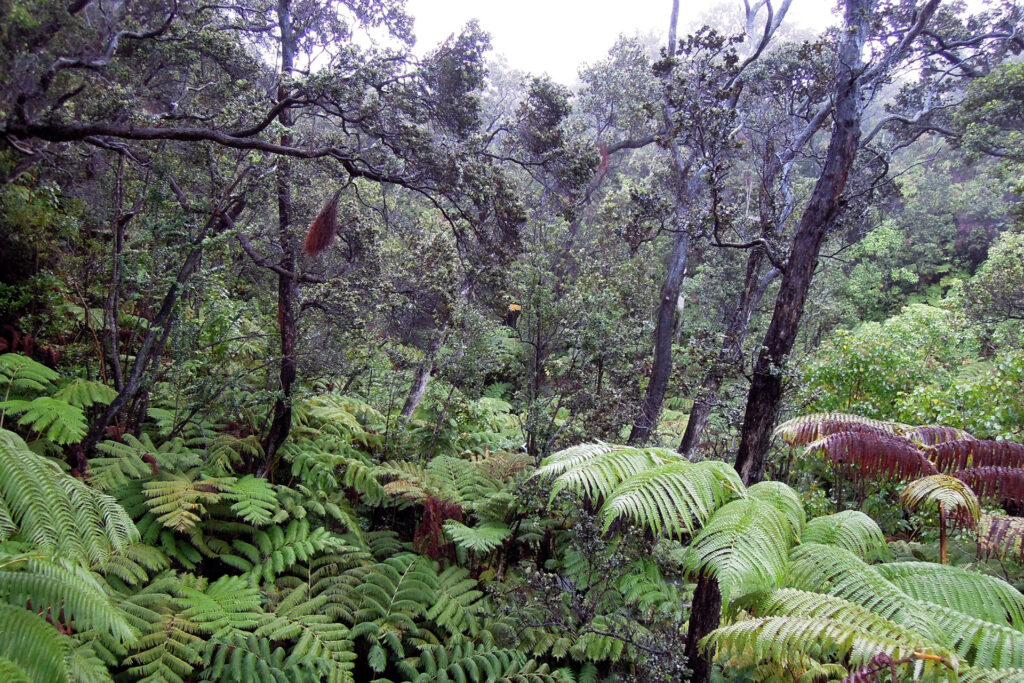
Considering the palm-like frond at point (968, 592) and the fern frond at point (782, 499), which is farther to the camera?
the fern frond at point (782, 499)

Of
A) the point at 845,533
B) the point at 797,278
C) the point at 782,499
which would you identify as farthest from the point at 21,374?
the point at 797,278

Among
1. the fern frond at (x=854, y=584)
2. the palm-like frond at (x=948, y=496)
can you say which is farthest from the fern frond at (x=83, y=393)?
the palm-like frond at (x=948, y=496)

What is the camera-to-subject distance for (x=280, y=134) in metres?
4.57

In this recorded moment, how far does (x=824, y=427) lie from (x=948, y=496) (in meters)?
0.99

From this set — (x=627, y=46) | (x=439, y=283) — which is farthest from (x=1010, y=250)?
(x=439, y=283)

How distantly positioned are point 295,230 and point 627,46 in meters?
15.1

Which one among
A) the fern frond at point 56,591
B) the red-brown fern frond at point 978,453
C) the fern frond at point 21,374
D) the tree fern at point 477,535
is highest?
the red-brown fern frond at point 978,453

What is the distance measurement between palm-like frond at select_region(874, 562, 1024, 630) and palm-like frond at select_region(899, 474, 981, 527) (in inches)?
13.5

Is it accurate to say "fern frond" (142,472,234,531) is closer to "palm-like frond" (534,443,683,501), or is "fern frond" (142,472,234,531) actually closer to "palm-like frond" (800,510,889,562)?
"palm-like frond" (534,443,683,501)

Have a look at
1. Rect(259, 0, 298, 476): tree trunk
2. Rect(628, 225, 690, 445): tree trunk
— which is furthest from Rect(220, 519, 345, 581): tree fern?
Rect(628, 225, 690, 445): tree trunk

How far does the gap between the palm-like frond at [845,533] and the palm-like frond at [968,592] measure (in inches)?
8.0

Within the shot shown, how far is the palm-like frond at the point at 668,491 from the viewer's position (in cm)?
201

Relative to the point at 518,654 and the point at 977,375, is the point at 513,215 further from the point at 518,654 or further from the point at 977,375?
the point at 977,375

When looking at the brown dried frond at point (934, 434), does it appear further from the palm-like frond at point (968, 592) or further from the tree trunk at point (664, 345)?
the tree trunk at point (664, 345)
